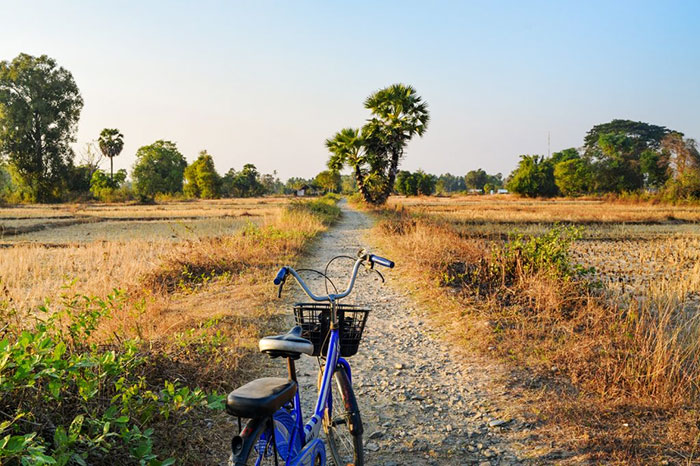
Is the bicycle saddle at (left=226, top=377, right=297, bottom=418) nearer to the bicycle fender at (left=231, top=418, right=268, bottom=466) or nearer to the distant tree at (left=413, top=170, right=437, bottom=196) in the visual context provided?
the bicycle fender at (left=231, top=418, right=268, bottom=466)

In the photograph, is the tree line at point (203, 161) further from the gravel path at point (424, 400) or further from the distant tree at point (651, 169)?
the gravel path at point (424, 400)

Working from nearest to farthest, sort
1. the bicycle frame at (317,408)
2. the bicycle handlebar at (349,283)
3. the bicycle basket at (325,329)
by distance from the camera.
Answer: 1. the bicycle frame at (317,408)
2. the bicycle handlebar at (349,283)
3. the bicycle basket at (325,329)

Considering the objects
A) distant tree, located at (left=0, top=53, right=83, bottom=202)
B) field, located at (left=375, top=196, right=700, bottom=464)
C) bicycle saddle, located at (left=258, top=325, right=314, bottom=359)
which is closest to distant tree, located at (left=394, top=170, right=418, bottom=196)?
distant tree, located at (left=0, top=53, right=83, bottom=202)

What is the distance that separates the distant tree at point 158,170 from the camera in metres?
71.2

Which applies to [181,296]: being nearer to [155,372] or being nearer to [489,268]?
[155,372]

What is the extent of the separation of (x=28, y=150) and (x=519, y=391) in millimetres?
53952

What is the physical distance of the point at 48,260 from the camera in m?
11.5

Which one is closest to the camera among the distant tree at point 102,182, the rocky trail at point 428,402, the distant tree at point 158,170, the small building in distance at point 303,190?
the rocky trail at point 428,402

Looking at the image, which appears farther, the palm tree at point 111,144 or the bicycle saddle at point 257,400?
the palm tree at point 111,144

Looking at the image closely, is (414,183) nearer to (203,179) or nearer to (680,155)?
(203,179)

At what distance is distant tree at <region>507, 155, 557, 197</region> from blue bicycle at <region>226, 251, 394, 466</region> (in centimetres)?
7002

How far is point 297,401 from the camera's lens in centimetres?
253

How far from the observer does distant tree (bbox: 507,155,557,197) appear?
2662 inches

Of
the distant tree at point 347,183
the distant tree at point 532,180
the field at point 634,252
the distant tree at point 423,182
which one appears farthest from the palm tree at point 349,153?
the distant tree at point 347,183
